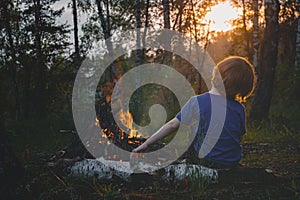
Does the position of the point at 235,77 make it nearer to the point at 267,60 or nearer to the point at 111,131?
the point at 111,131

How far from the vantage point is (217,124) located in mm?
4211

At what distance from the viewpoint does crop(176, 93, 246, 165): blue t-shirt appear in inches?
163

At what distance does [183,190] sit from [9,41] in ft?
43.0

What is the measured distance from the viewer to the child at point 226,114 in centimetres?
404

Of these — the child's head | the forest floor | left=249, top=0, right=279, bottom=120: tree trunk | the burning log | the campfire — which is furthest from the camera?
left=249, top=0, right=279, bottom=120: tree trunk

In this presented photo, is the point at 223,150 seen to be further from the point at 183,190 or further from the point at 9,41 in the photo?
the point at 9,41

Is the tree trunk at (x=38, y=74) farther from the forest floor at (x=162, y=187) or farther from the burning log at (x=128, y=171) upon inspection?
the burning log at (x=128, y=171)

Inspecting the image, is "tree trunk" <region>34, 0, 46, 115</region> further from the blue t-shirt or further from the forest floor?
the blue t-shirt

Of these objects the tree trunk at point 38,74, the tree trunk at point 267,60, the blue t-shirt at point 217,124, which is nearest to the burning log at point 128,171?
the blue t-shirt at point 217,124

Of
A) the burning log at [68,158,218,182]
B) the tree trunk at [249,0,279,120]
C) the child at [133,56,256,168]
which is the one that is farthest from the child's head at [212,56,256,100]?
the tree trunk at [249,0,279,120]

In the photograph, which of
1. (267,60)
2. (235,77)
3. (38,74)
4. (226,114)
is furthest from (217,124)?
(38,74)

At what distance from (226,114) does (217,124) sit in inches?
6.2

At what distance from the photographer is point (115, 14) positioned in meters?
22.6

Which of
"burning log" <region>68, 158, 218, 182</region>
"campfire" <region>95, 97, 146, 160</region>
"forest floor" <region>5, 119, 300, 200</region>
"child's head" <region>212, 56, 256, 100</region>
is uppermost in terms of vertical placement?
"child's head" <region>212, 56, 256, 100</region>
